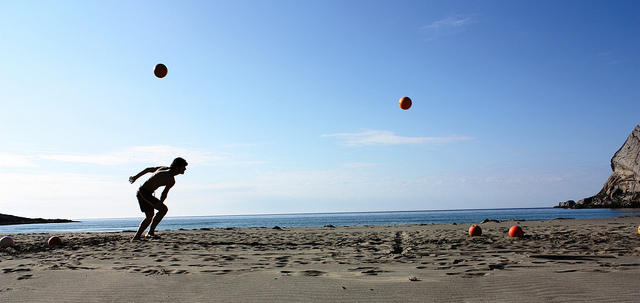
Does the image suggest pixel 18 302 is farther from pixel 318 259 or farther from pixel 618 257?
pixel 618 257

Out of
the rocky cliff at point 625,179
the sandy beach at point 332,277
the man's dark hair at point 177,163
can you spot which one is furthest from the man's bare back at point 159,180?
the rocky cliff at point 625,179

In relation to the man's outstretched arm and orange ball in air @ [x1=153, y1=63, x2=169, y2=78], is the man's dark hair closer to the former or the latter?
the man's outstretched arm

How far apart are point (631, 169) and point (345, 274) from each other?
95259 mm

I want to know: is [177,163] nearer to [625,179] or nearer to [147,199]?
[147,199]

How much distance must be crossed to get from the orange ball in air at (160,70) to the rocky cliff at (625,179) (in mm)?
89381

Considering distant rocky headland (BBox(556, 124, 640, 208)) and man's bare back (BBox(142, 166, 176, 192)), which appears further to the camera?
distant rocky headland (BBox(556, 124, 640, 208))

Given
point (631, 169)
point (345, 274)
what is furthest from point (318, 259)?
point (631, 169)

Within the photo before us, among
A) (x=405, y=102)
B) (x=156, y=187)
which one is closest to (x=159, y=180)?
(x=156, y=187)

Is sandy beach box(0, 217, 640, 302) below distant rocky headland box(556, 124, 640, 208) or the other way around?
below

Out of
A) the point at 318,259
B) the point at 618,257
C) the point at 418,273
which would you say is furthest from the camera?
the point at 318,259

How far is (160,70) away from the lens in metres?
11.1

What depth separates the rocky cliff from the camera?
7538 centimetres

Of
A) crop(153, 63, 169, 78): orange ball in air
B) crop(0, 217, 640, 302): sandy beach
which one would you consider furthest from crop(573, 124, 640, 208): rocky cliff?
crop(153, 63, 169, 78): orange ball in air

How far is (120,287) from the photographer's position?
3686 mm
